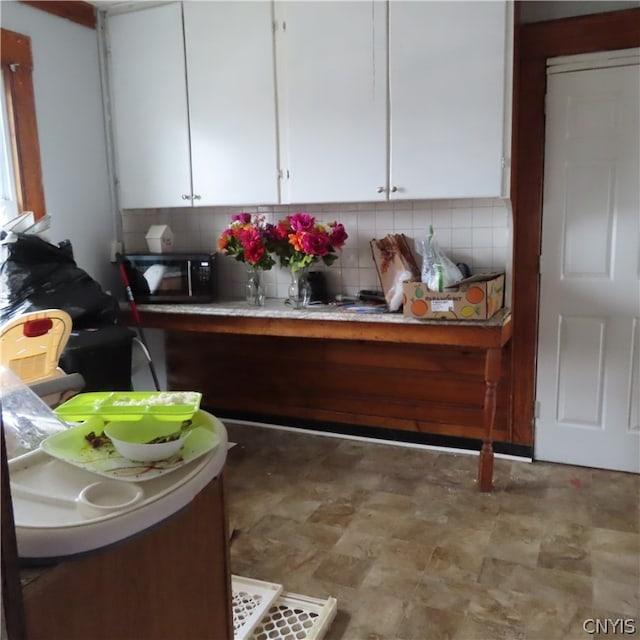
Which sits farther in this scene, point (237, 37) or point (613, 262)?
point (237, 37)

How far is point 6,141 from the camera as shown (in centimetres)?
313

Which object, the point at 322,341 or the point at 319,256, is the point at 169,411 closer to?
the point at 319,256

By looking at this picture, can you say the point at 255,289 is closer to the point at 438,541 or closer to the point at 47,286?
the point at 47,286

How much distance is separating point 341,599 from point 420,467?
1173 millimetres

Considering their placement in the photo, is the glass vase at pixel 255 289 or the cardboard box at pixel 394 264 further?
the glass vase at pixel 255 289

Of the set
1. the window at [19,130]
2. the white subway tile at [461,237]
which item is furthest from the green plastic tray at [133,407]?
the window at [19,130]

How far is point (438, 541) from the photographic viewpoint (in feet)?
7.98

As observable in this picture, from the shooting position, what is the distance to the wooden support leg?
2.75m

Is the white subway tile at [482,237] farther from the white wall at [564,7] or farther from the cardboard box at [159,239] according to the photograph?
the cardboard box at [159,239]

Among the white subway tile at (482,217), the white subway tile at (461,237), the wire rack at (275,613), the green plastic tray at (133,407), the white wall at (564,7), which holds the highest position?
the white wall at (564,7)

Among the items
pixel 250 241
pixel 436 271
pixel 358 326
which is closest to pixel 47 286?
pixel 250 241

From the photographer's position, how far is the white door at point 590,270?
2.84 metres

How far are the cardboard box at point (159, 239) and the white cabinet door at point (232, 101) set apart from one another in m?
0.35

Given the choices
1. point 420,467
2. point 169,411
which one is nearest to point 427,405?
point 420,467
